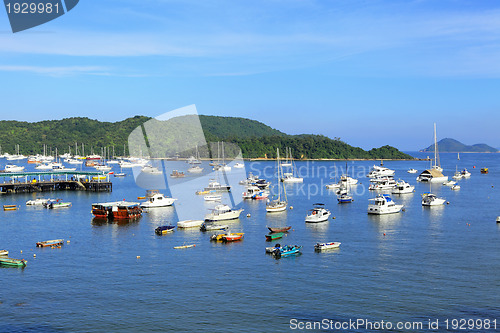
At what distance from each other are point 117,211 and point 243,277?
42541 millimetres

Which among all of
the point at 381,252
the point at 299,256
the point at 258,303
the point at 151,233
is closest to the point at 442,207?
the point at 381,252

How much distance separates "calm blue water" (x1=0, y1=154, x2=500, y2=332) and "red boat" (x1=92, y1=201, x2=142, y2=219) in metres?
4.71

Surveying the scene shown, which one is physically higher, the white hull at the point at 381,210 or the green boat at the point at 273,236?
the white hull at the point at 381,210

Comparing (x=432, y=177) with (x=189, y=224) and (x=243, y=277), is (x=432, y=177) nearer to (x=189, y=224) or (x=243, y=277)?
(x=189, y=224)

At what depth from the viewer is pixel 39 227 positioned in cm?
7512

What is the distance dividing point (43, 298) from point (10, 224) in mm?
40823

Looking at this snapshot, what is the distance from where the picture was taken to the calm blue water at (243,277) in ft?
125

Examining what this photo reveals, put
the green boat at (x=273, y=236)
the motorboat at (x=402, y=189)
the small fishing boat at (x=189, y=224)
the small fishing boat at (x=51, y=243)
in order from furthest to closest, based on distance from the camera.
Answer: the motorboat at (x=402, y=189)
the small fishing boat at (x=189, y=224)
the green boat at (x=273, y=236)
the small fishing boat at (x=51, y=243)

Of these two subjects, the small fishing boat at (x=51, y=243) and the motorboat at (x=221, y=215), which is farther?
the motorboat at (x=221, y=215)

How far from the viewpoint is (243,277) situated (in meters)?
47.6

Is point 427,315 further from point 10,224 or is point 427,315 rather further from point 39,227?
point 10,224

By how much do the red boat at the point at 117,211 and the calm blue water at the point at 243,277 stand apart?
4.71 metres

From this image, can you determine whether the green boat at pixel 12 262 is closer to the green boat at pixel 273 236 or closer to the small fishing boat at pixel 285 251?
the small fishing boat at pixel 285 251

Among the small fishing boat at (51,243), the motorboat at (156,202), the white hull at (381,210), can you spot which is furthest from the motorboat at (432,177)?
the small fishing boat at (51,243)
